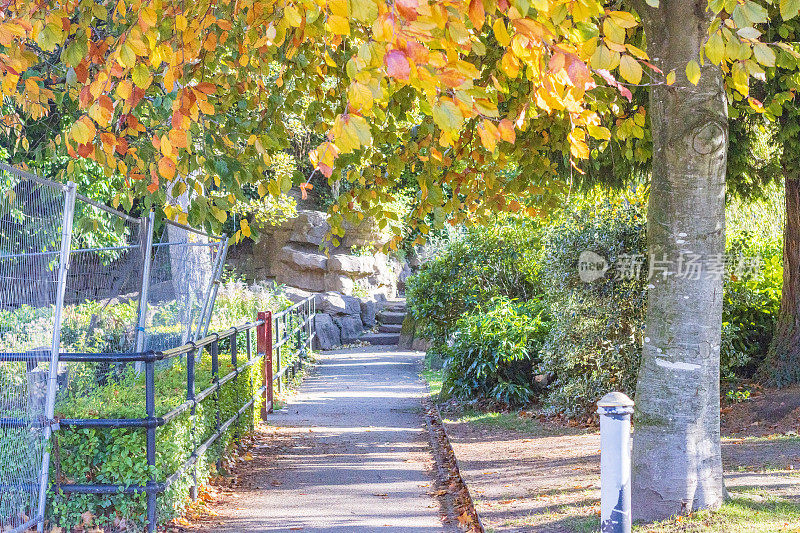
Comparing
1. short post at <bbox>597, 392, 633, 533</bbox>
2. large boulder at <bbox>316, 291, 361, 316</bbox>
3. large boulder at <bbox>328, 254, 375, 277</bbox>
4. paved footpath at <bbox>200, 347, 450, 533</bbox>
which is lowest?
paved footpath at <bbox>200, 347, 450, 533</bbox>

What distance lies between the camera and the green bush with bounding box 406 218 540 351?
13.6 m

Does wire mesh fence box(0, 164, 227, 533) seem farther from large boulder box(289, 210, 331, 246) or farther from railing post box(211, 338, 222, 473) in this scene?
large boulder box(289, 210, 331, 246)

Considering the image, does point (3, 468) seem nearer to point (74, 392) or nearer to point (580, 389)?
point (74, 392)

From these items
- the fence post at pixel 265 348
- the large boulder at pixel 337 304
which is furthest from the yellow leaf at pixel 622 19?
the large boulder at pixel 337 304

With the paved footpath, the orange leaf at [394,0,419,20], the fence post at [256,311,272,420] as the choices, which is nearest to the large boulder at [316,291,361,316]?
the paved footpath

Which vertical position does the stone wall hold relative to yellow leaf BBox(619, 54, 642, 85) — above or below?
above

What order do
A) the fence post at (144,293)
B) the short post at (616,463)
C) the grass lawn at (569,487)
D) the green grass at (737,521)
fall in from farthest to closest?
the fence post at (144,293)
the grass lawn at (569,487)
the green grass at (737,521)
the short post at (616,463)

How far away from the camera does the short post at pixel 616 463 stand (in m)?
3.96

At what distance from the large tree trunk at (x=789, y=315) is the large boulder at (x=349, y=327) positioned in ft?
49.5

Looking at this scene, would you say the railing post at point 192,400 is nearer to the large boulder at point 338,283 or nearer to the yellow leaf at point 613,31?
the yellow leaf at point 613,31

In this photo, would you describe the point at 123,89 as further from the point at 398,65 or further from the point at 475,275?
the point at 475,275

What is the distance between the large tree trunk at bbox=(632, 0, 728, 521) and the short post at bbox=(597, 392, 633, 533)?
1139 mm

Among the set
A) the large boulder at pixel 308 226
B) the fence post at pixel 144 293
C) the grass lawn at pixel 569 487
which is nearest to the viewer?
the grass lawn at pixel 569 487

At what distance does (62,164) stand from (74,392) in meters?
10.7
